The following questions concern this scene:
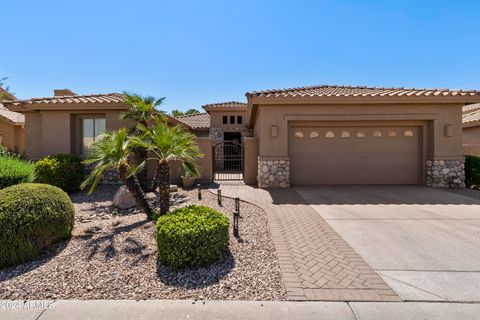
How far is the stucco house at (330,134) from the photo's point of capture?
10.4 meters

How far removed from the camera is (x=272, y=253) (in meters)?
4.28

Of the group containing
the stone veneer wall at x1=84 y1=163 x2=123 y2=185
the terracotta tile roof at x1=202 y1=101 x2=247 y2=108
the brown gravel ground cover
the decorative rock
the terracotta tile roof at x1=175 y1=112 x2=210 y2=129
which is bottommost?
the brown gravel ground cover

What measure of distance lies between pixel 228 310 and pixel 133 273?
5.68ft

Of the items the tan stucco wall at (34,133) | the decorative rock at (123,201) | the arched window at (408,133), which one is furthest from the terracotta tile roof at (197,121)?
the arched window at (408,133)

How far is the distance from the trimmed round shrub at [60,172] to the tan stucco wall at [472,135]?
23.4m

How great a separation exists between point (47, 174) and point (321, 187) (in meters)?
11.1

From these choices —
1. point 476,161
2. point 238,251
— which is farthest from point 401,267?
point 476,161

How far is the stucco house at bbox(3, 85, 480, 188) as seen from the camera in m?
10.4

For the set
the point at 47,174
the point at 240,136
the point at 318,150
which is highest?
the point at 240,136

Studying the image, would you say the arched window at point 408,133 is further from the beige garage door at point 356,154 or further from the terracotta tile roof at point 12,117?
the terracotta tile roof at point 12,117

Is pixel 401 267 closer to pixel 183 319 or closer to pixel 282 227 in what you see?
pixel 282 227

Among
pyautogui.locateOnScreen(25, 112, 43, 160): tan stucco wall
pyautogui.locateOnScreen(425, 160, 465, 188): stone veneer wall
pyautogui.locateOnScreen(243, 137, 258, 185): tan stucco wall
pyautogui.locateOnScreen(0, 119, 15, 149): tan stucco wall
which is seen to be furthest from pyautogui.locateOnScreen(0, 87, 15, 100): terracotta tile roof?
pyautogui.locateOnScreen(425, 160, 465, 188): stone veneer wall

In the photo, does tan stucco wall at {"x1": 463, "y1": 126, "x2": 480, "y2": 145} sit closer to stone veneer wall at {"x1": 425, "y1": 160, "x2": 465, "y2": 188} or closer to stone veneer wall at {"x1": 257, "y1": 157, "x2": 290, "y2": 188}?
stone veneer wall at {"x1": 425, "y1": 160, "x2": 465, "y2": 188}

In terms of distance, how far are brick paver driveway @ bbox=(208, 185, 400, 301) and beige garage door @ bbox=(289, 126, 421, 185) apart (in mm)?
4752
